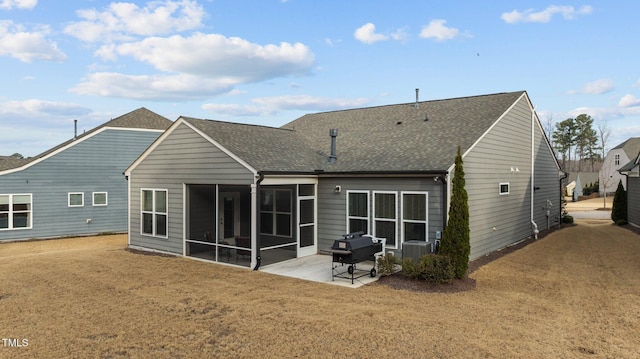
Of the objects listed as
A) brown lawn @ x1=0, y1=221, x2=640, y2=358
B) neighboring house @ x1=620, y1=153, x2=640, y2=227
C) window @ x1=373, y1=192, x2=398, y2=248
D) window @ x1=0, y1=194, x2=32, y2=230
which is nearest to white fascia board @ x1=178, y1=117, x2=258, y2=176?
brown lawn @ x1=0, y1=221, x2=640, y2=358

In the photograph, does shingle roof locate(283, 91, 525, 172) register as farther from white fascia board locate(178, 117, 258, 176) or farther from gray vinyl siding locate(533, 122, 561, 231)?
gray vinyl siding locate(533, 122, 561, 231)

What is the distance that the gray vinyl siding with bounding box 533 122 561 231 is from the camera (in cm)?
1841

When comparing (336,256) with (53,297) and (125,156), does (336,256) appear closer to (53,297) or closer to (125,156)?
(53,297)

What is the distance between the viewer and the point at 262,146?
1391 centimetres

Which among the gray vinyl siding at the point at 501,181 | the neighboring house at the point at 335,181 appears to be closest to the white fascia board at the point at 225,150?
the neighboring house at the point at 335,181

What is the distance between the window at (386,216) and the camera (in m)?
12.2

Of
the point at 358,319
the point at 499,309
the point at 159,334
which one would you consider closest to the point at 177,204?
the point at 159,334

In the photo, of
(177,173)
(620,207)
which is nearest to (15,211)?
(177,173)

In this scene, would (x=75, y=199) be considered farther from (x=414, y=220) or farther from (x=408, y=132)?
(x=414, y=220)

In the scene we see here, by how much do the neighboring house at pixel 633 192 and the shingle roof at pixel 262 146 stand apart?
1758cm

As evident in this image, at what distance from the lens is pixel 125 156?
21.9 meters

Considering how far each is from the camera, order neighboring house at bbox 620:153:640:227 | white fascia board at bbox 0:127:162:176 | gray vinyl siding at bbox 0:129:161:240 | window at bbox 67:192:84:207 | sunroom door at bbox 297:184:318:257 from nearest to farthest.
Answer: sunroom door at bbox 297:184:318:257, white fascia board at bbox 0:127:162:176, gray vinyl siding at bbox 0:129:161:240, window at bbox 67:192:84:207, neighboring house at bbox 620:153:640:227

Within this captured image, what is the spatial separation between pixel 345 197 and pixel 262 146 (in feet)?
11.2

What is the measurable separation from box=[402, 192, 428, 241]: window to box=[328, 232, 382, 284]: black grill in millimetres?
1318
